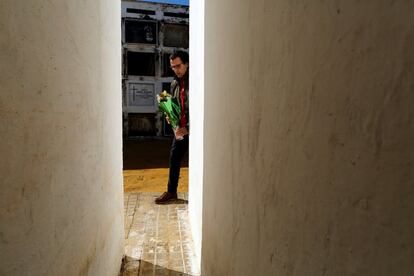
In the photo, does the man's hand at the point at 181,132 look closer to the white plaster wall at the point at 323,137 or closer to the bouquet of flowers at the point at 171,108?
the bouquet of flowers at the point at 171,108

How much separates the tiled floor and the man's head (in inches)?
64.9

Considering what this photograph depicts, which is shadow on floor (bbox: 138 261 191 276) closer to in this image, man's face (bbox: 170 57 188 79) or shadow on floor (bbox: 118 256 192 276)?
shadow on floor (bbox: 118 256 192 276)

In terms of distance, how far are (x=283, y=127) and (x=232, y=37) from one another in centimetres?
64

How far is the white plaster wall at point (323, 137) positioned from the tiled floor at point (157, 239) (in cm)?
143

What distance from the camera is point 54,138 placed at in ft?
3.62

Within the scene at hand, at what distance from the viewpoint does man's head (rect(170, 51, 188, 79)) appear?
3734 millimetres

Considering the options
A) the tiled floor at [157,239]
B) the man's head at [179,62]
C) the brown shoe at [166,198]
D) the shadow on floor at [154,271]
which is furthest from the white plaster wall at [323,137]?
the brown shoe at [166,198]

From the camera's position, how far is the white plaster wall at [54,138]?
801mm

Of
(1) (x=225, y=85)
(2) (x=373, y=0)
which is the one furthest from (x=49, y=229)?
(2) (x=373, y=0)

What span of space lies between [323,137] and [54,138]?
0.88 metres

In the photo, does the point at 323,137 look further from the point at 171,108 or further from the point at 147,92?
the point at 147,92

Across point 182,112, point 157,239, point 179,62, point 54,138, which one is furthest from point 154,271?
point 179,62

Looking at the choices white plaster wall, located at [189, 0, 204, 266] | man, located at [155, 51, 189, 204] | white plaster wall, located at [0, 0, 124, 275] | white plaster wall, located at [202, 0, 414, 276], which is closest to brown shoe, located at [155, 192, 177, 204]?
man, located at [155, 51, 189, 204]

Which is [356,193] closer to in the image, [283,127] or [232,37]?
[283,127]
